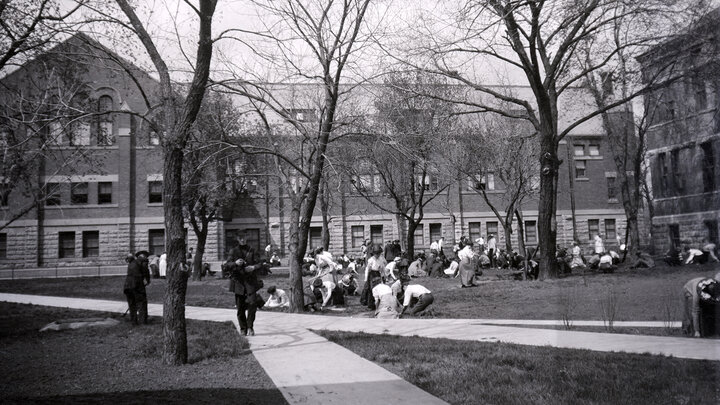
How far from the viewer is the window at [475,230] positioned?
1683 inches

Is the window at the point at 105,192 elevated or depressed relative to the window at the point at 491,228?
elevated

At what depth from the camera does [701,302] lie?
8219 mm

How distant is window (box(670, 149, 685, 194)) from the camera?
1128 inches

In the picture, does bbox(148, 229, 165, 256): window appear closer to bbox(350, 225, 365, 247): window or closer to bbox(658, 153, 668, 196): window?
bbox(350, 225, 365, 247): window

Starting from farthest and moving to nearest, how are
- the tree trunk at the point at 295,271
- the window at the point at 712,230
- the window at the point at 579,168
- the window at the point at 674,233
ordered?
the window at the point at 579,168 → the window at the point at 674,233 → the window at the point at 712,230 → the tree trunk at the point at 295,271

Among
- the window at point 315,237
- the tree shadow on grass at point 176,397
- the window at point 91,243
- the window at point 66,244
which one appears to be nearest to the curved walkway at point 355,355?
the tree shadow on grass at point 176,397

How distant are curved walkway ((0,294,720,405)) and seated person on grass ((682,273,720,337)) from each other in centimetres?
55

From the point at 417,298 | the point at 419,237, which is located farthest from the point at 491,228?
the point at 417,298

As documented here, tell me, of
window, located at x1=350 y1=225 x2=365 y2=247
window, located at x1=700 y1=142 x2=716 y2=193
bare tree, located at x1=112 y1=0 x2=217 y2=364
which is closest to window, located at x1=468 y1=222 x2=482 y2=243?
window, located at x1=350 y1=225 x2=365 y2=247

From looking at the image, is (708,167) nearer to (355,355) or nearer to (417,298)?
(417,298)

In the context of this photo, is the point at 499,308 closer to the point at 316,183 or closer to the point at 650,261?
the point at 316,183

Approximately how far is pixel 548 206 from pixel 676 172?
16.0m

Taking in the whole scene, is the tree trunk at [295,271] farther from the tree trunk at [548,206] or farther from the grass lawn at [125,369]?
the tree trunk at [548,206]

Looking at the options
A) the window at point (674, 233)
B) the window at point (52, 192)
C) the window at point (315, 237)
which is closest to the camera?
the window at point (52, 192)
